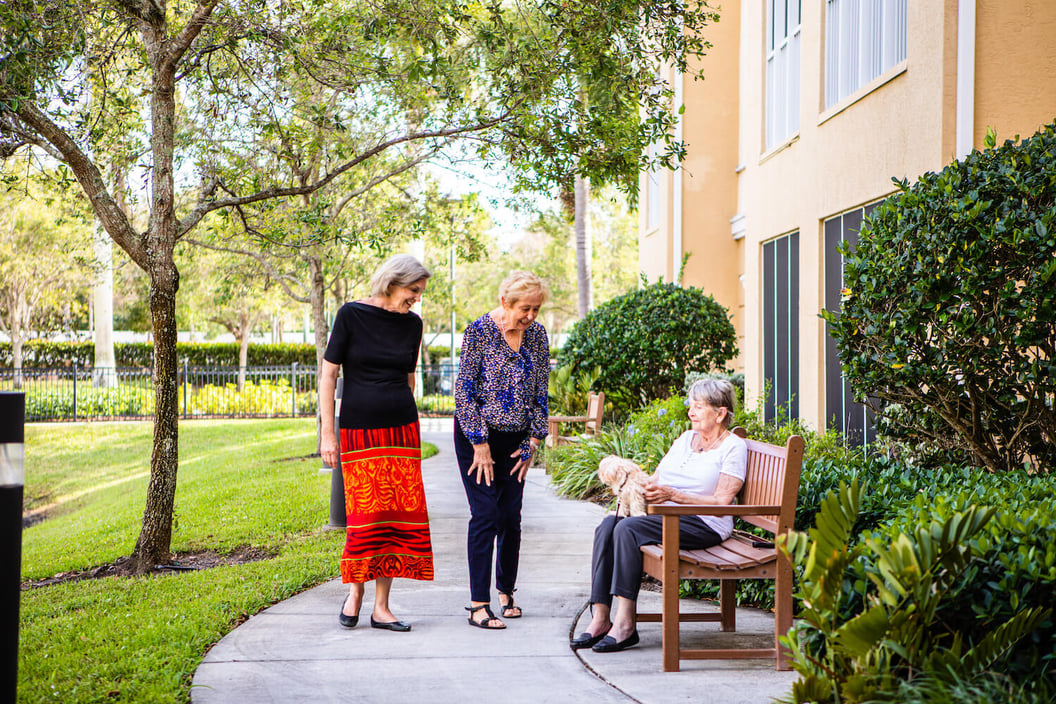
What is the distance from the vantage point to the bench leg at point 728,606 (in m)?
5.09

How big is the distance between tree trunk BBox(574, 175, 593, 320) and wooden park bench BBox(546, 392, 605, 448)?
29.4ft

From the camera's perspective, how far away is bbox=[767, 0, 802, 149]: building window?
38.4 feet

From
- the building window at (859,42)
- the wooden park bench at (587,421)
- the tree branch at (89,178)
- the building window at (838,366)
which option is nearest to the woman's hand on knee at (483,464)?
the tree branch at (89,178)

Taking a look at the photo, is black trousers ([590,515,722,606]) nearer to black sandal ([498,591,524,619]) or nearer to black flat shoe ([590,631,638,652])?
black flat shoe ([590,631,638,652])

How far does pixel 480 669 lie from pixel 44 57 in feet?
18.2

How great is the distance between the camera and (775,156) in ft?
39.0

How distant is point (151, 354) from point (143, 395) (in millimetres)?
15251

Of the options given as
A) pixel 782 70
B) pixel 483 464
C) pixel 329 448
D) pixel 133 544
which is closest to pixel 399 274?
pixel 329 448

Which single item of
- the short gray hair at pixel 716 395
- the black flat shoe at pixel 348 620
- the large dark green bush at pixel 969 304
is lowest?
the black flat shoe at pixel 348 620

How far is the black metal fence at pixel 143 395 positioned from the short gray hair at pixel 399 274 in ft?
64.0

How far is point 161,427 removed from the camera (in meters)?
7.20

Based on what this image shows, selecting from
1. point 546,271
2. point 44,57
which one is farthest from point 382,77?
point 546,271

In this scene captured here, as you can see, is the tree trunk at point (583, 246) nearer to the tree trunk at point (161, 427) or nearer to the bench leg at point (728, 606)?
the tree trunk at point (161, 427)

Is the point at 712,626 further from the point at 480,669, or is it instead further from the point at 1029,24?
the point at 1029,24
